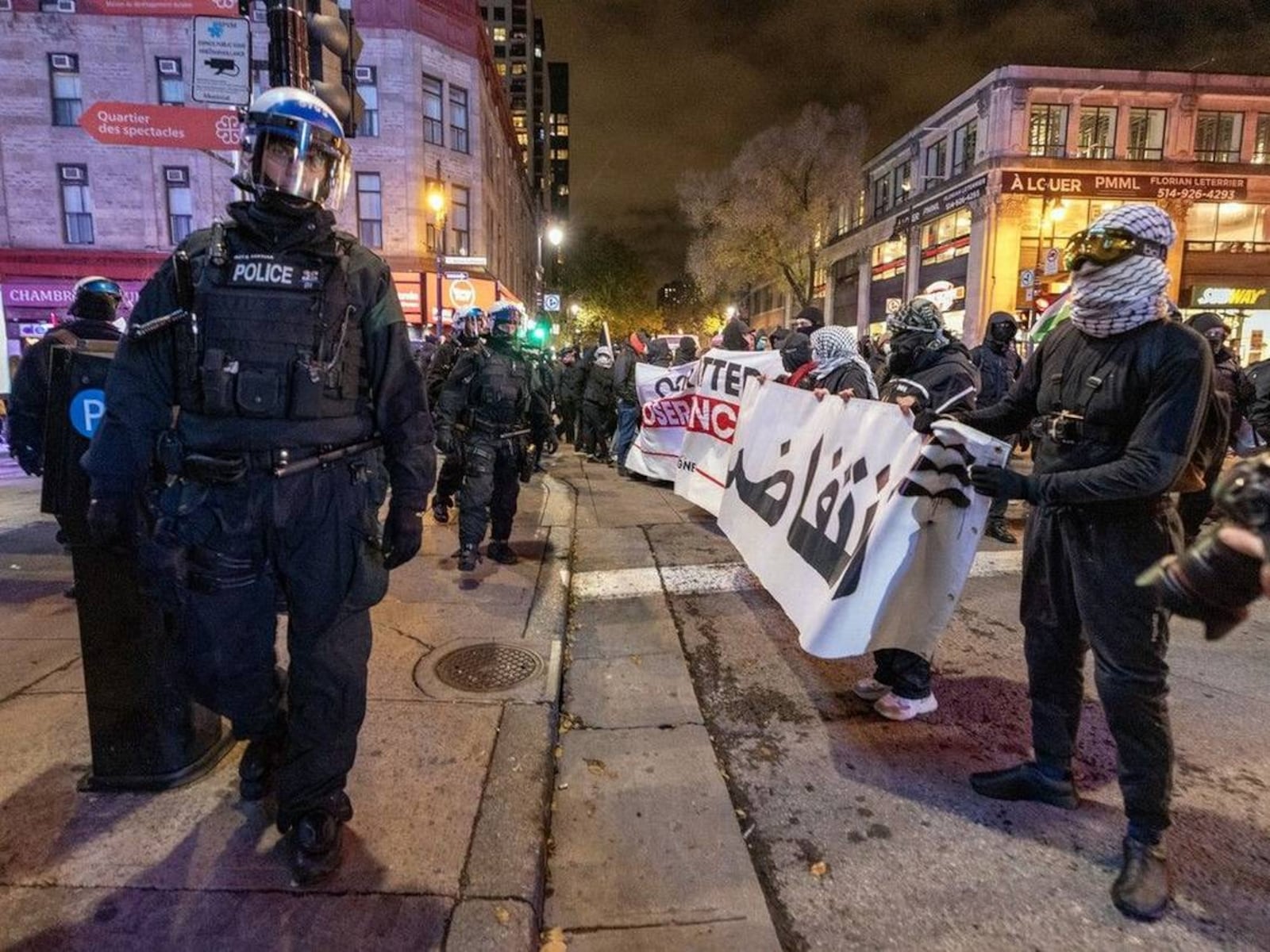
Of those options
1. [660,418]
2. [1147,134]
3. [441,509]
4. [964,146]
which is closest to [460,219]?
[660,418]

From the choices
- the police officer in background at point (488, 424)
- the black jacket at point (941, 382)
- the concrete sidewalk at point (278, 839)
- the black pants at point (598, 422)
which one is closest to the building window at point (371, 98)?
the black pants at point (598, 422)

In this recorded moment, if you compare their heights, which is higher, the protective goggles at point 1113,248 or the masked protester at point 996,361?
the protective goggles at point 1113,248

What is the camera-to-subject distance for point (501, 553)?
623 cm

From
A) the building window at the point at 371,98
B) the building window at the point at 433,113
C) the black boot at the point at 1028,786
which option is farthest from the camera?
the building window at the point at 433,113

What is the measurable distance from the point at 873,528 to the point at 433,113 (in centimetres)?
2651

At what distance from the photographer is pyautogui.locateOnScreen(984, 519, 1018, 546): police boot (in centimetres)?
690

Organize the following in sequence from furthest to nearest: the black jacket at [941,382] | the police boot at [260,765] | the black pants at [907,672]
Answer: the black jacket at [941,382]
the black pants at [907,672]
the police boot at [260,765]

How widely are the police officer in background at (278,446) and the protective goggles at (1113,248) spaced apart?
2.27 metres

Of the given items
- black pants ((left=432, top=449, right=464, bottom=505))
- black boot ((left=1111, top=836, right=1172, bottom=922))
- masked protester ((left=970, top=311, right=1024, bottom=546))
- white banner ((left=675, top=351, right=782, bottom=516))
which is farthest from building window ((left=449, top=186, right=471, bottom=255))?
black boot ((left=1111, top=836, right=1172, bottom=922))

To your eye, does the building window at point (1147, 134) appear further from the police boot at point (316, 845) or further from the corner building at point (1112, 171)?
the police boot at point (316, 845)

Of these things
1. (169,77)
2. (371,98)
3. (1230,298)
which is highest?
(169,77)

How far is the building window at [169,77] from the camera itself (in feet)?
73.1

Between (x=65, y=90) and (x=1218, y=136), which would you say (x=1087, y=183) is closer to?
(x=1218, y=136)

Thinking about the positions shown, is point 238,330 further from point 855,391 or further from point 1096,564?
point 855,391
